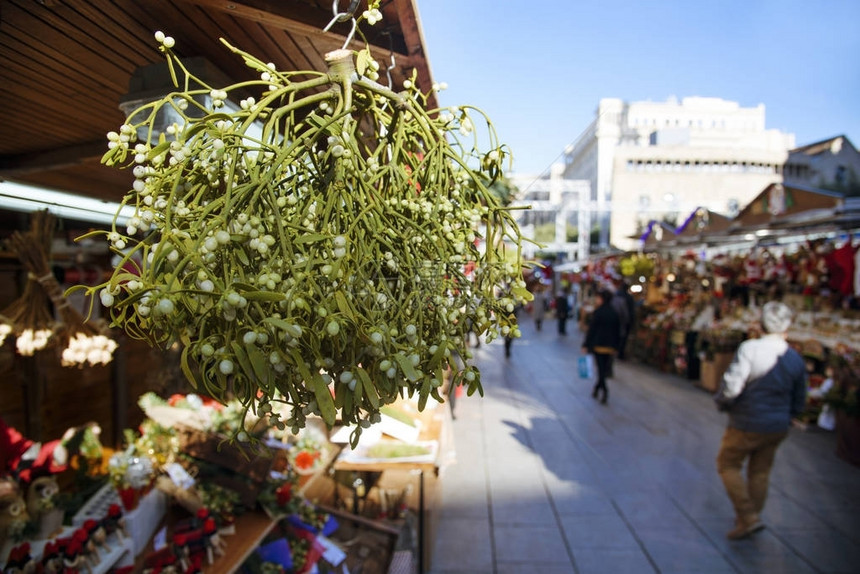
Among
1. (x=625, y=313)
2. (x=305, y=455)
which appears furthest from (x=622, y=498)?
(x=625, y=313)

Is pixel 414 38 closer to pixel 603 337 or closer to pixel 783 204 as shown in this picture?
pixel 783 204

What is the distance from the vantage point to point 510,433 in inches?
265

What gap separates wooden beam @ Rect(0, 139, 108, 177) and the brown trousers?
175 inches

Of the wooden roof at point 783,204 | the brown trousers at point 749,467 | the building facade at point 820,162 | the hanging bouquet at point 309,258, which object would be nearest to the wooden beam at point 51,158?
the hanging bouquet at point 309,258

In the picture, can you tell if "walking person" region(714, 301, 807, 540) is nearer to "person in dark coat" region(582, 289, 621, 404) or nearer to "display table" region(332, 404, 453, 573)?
"display table" region(332, 404, 453, 573)

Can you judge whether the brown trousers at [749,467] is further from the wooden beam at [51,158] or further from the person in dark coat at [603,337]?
the wooden beam at [51,158]

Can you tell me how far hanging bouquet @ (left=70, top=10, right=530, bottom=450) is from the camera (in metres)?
0.69

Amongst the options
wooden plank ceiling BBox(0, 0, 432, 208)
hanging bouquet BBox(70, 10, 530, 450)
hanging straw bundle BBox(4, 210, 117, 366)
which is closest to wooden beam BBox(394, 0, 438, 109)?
wooden plank ceiling BBox(0, 0, 432, 208)

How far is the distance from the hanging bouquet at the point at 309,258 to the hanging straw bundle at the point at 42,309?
2.30m

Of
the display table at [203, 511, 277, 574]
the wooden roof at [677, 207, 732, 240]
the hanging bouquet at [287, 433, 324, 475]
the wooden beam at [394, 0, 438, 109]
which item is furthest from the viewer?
the wooden roof at [677, 207, 732, 240]

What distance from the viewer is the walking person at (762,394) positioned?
154 inches

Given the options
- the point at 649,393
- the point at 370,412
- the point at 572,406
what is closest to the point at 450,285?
the point at 370,412

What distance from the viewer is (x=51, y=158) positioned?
2322 millimetres

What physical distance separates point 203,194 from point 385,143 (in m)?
0.35
